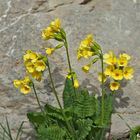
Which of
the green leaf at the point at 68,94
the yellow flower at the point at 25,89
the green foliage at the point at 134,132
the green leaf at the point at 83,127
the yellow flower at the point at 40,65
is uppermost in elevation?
the yellow flower at the point at 40,65

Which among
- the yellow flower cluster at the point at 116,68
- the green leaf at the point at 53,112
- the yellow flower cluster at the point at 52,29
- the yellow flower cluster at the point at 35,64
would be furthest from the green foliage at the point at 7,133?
the yellow flower cluster at the point at 116,68

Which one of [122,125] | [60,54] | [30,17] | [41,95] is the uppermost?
[30,17]

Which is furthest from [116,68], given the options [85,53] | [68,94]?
[68,94]

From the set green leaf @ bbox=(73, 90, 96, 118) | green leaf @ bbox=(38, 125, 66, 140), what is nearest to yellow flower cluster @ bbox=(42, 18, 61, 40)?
green leaf @ bbox=(73, 90, 96, 118)

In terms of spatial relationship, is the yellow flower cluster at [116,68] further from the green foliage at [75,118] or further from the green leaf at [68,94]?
the green leaf at [68,94]

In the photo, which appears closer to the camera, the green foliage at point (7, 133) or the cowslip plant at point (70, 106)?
the cowslip plant at point (70, 106)

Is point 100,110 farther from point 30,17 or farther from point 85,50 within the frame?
point 30,17

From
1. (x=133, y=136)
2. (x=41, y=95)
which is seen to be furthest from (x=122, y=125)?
(x=41, y=95)

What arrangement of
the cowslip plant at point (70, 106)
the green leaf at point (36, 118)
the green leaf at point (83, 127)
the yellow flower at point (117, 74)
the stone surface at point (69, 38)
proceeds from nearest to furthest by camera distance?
1. the yellow flower at point (117, 74)
2. the cowslip plant at point (70, 106)
3. the green leaf at point (83, 127)
4. the green leaf at point (36, 118)
5. the stone surface at point (69, 38)
